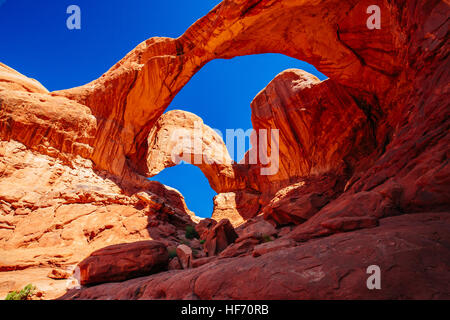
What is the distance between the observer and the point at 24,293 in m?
6.32

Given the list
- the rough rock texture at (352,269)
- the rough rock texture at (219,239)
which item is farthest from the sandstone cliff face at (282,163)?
the rough rock texture at (219,239)

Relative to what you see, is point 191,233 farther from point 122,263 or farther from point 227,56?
point 227,56

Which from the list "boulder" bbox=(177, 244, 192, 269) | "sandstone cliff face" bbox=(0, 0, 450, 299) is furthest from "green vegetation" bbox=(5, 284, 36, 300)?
"boulder" bbox=(177, 244, 192, 269)

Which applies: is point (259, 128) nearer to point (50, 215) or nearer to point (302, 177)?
point (302, 177)

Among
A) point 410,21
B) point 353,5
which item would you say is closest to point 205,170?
point 353,5

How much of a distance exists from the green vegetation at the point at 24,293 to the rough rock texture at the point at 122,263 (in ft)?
3.93

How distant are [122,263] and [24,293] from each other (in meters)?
2.54

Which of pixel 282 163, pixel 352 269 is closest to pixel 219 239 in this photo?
pixel 352 269

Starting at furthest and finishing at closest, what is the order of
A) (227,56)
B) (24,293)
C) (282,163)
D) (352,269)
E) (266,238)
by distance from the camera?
(282,163) < (227,56) < (266,238) < (24,293) < (352,269)

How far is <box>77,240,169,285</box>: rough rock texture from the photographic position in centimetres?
684

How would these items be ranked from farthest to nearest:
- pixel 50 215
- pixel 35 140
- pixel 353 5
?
pixel 35 140 → pixel 50 215 → pixel 353 5

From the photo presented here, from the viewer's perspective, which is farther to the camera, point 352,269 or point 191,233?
point 191,233

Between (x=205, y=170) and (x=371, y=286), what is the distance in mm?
25286

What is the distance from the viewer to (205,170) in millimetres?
27578
